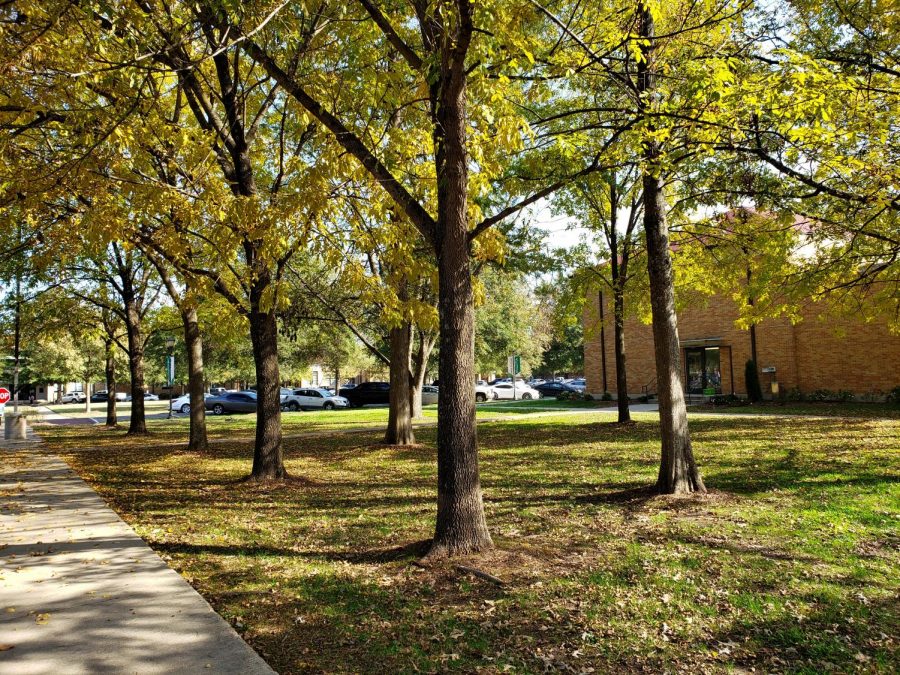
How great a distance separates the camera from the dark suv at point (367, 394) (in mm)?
39375

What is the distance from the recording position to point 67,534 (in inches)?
275

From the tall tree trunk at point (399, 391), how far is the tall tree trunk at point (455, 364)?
949cm

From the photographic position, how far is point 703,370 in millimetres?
30078

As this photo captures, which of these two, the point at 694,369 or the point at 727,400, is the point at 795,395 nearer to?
the point at 727,400

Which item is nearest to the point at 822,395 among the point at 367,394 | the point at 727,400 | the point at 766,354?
the point at 766,354

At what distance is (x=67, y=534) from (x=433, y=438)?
10.7 meters

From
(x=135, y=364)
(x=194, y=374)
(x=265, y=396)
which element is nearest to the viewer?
(x=265, y=396)

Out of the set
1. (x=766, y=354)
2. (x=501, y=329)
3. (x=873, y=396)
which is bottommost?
(x=873, y=396)

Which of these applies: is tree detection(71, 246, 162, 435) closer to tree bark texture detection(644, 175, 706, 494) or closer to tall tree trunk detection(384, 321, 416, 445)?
tall tree trunk detection(384, 321, 416, 445)

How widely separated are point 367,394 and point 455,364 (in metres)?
34.4

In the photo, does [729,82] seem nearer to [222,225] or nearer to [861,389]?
[222,225]

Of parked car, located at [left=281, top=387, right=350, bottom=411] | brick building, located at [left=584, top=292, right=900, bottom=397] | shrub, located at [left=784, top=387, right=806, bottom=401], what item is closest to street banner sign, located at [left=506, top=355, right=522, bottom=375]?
brick building, located at [left=584, top=292, right=900, bottom=397]

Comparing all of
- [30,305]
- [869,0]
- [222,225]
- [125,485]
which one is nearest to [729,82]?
[869,0]

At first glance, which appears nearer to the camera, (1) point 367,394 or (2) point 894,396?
(2) point 894,396
